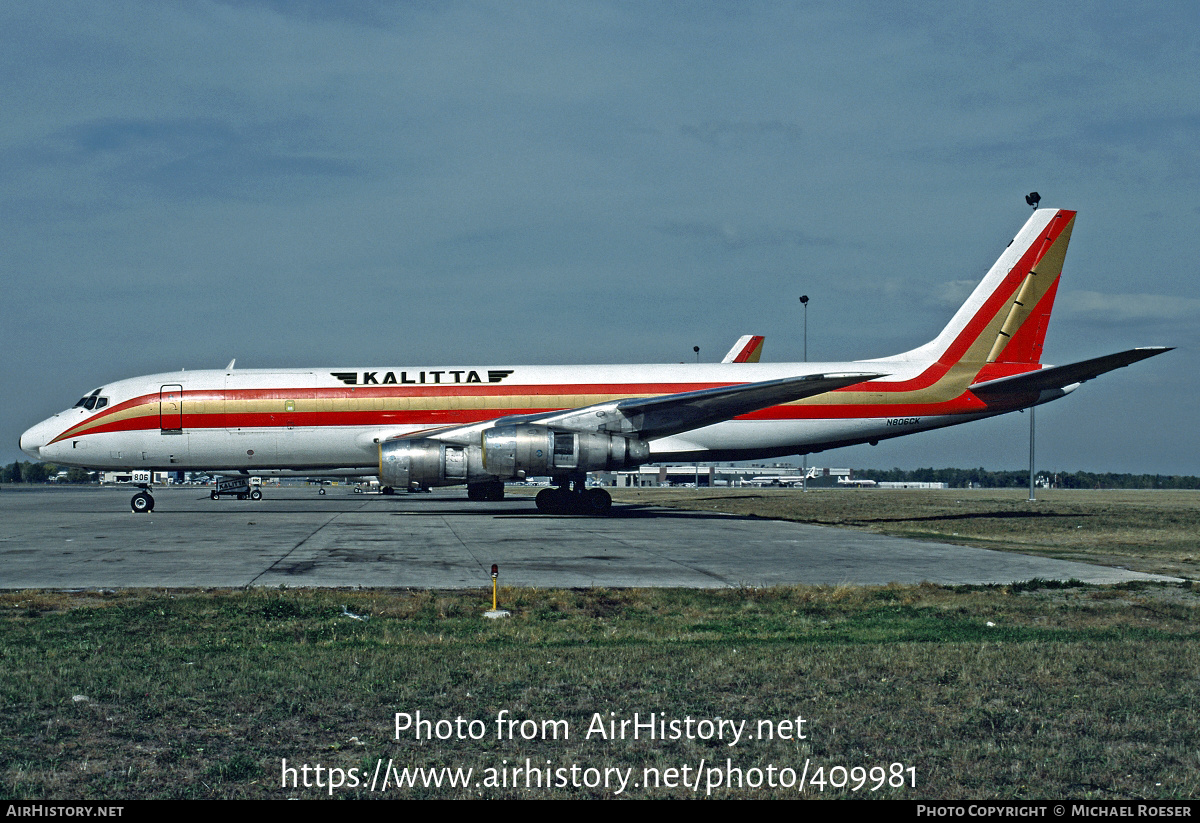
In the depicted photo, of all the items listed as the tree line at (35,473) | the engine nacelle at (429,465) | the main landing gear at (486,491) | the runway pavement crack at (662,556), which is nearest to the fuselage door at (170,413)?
the engine nacelle at (429,465)

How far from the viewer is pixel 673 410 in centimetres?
2634

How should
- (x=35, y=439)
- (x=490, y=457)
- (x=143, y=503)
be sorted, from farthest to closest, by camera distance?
(x=143, y=503), (x=35, y=439), (x=490, y=457)

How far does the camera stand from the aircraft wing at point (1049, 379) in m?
24.1

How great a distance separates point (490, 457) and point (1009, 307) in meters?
16.5

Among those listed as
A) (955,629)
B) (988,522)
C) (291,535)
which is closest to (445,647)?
(955,629)

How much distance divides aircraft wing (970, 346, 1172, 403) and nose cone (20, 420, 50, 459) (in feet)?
93.3

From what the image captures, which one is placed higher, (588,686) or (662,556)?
(588,686)

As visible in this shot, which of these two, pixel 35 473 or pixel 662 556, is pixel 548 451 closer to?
pixel 662 556

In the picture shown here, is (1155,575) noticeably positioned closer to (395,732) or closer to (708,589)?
(708,589)

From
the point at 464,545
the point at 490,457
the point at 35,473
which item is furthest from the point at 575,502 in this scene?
the point at 35,473

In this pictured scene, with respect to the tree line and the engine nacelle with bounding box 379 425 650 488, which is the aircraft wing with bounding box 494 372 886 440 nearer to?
the engine nacelle with bounding box 379 425 650 488

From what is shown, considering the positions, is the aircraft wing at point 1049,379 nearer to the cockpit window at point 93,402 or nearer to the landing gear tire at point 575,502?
the landing gear tire at point 575,502

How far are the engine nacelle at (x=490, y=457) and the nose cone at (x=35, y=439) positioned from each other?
11.6 metres

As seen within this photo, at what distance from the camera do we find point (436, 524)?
23.4 m
